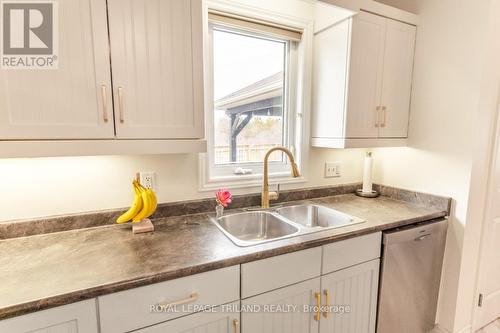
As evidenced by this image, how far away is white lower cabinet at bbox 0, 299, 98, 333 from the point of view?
2.35 feet

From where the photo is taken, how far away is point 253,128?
1761mm

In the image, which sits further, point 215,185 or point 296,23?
point 296,23

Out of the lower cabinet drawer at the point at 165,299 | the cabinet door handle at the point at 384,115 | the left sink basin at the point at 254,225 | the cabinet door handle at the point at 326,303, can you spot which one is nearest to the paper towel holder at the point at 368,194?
the cabinet door handle at the point at 384,115

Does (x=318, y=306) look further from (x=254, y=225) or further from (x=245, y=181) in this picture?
(x=245, y=181)

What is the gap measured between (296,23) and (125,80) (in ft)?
4.01

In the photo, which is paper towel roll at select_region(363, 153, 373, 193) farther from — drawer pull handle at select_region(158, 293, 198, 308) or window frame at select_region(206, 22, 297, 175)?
drawer pull handle at select_region(158, 293, 198, 308)

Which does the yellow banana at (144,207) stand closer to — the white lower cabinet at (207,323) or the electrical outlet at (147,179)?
the electrical outlet at (147,179)

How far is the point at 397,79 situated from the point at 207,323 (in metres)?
1.83

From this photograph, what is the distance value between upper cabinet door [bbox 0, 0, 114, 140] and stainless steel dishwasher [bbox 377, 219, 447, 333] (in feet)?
5.01

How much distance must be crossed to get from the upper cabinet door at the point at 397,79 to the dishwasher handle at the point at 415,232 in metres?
0.62

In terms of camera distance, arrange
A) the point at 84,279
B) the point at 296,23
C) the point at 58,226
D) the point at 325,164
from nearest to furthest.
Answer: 1. the point at 84,279
2. the point at 58,226
3. the point at 296,23
4. the point at 325,164

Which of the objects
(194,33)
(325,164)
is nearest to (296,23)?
(194,33)

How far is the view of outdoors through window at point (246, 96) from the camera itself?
5.32 ft

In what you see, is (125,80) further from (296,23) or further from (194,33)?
(296,23)
